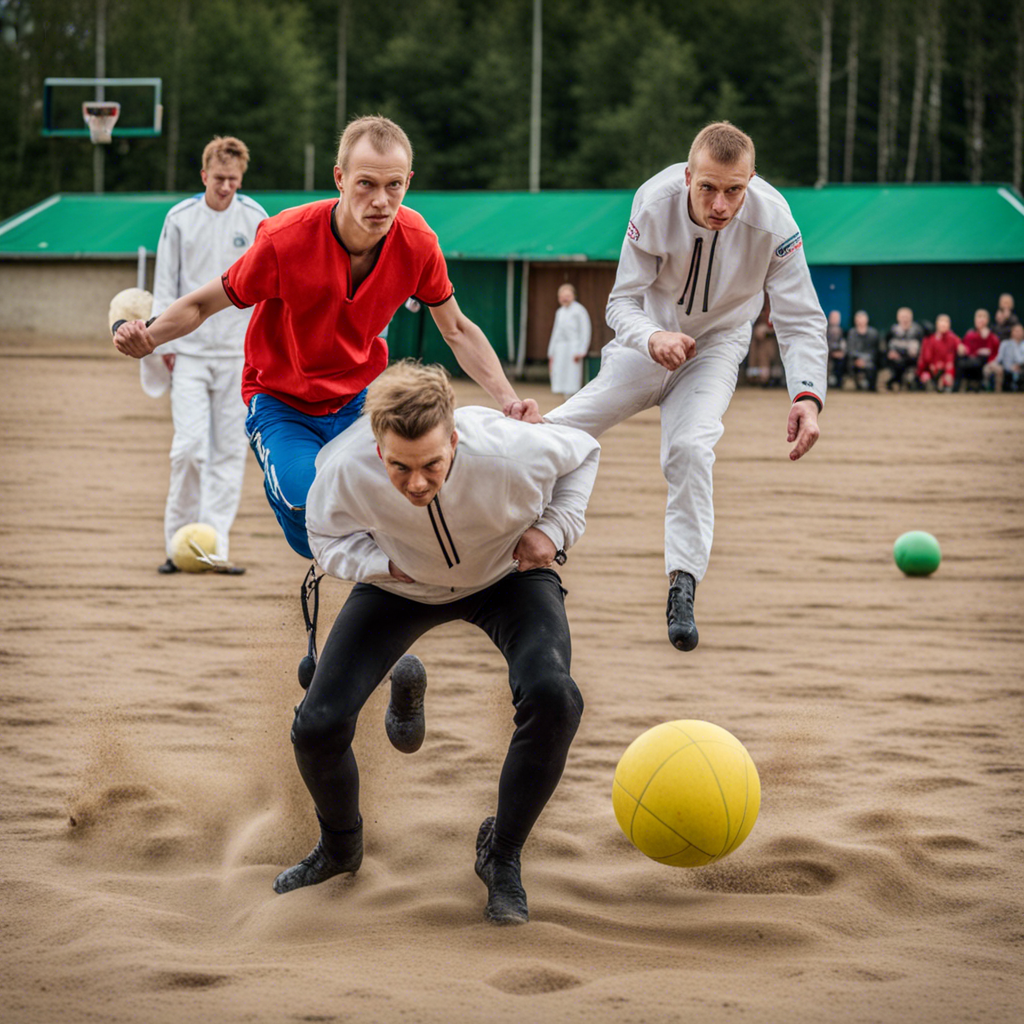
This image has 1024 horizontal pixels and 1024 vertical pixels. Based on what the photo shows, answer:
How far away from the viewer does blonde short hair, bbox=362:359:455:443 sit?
169 inches

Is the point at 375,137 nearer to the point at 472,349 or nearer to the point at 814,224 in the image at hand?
the point at 472,349

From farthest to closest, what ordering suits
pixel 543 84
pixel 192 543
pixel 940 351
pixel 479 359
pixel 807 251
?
pixel 543 84, pixel 807 251, pixel 940 351, pixel 192 543, pixel 479 359

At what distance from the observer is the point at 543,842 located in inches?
224

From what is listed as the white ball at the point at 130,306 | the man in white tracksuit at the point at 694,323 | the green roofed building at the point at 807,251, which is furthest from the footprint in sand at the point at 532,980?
the green roofed building at the point at 807,251

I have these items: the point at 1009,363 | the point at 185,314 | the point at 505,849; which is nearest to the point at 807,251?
the point at 1009,363

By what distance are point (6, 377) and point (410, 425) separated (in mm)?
25880

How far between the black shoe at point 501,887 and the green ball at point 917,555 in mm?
6874

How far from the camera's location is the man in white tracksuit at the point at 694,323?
234 inches

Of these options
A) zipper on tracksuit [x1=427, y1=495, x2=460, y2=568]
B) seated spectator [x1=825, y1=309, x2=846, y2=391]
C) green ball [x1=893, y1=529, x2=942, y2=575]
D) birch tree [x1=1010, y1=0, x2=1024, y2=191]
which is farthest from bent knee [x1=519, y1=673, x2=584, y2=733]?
birch tree [x1=1010, y1=0, x2=1024, y2=191]

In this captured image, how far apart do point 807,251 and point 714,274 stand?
2471 centimetres

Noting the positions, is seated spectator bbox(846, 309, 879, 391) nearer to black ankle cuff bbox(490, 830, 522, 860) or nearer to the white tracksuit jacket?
the white tracksuit jacket

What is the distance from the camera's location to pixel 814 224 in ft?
103

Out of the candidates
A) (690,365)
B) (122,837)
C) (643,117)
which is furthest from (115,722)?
(643,117)

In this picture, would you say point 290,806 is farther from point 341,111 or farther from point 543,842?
point 341,111
